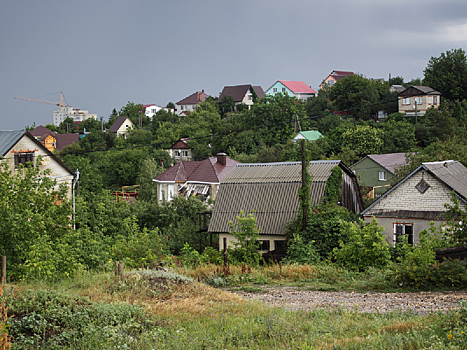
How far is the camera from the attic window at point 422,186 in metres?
21.0

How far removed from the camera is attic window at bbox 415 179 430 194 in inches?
825

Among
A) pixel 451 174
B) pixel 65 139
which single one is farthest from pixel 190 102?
pixel 451 174

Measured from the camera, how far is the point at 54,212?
1252 centimetres

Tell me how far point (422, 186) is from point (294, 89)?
7910 cm

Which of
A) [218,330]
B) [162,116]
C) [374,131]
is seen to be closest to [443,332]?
[218,330]

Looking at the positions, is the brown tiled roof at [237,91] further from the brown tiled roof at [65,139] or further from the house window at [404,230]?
the house window at [404,230]

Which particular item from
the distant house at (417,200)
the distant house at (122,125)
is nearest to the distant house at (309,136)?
the distant house at (417,200)

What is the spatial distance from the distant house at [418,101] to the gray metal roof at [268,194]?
3977cm

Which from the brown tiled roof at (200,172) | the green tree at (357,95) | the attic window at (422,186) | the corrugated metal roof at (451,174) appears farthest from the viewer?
the green tree at (357,95)

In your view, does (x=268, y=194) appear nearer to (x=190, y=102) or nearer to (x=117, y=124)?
(x=117, y=124)

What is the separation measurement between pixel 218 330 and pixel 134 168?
53.2m

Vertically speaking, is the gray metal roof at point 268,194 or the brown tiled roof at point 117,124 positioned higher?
the brown tiled roof at point 117,124

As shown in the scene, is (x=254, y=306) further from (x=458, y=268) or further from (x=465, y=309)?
(x=458, y=268)

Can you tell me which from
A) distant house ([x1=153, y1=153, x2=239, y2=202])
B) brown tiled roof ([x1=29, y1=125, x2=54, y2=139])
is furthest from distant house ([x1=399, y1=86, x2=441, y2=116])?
brown tiled roof ([x1=29, y1=125, x2=54, y2=139])
